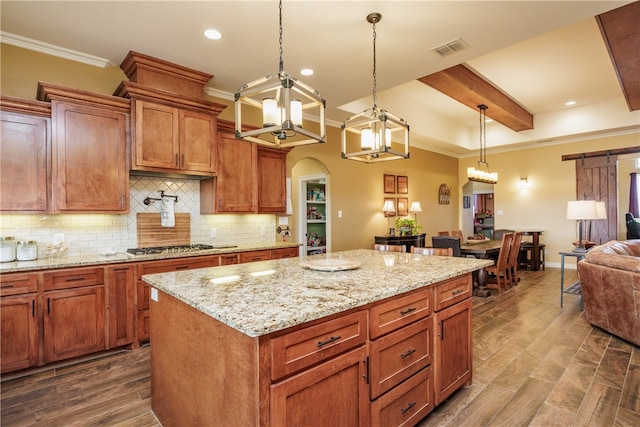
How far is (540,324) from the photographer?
372cm

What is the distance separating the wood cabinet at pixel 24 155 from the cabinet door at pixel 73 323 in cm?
83

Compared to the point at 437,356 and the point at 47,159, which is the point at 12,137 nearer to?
the point at 47,159

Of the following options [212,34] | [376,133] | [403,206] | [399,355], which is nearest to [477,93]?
[403,206]

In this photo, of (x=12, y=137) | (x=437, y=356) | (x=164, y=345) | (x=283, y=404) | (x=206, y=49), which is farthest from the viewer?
(x=206, y=49)

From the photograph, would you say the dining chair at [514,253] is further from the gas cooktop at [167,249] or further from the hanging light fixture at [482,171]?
the gas cooktop at [167,249]

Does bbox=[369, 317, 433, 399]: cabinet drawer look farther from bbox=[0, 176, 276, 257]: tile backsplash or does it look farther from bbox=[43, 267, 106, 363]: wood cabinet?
bbox=[0, 176, 276, 257]: tile backsplash

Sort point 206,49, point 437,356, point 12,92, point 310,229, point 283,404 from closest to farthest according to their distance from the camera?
point 283,404
point 437,356
point 12,92
point 206,49
point 310,229

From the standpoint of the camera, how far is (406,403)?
1819 mm

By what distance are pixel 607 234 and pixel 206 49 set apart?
846 cm

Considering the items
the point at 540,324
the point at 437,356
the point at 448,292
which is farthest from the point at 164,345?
the point at 540,324

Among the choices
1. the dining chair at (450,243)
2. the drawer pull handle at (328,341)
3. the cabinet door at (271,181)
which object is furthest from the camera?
the dining chair at (450,243)

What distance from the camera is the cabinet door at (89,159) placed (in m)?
2.92

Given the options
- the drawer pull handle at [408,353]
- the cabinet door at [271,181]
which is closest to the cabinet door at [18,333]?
the cabinet door at [271,181]

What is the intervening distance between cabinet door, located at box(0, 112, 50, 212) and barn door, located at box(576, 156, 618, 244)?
29.9ft
